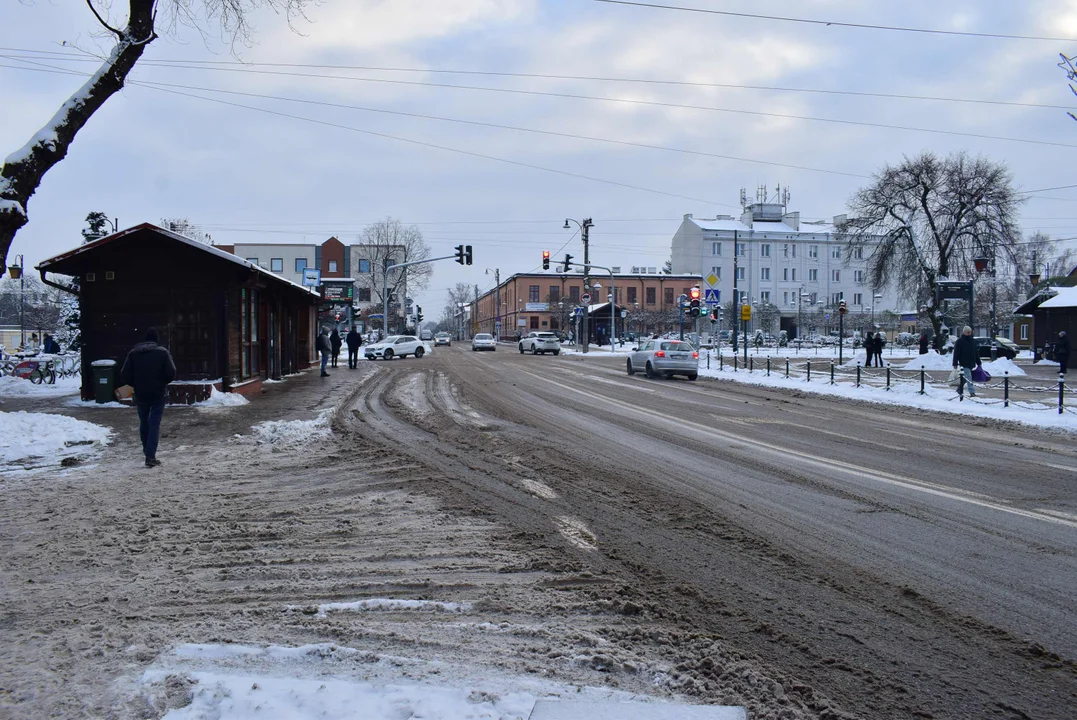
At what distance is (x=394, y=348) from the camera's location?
47.8 meters

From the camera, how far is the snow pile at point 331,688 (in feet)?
11.5

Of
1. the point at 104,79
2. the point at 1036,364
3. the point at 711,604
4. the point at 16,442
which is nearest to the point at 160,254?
the point at 104,79

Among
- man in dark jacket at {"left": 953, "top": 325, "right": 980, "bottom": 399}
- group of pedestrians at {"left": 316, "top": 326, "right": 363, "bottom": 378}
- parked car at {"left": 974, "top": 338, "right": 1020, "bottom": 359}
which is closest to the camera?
man in dark jacket at {"left": 953, "top": 325, "right": 980, "bottom": 399}

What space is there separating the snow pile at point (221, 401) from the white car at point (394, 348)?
92.1 ft

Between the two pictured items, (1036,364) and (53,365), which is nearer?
(53,365)

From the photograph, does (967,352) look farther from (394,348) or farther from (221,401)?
(394,348)

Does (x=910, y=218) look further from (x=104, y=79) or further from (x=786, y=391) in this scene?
(x=104, y=79)

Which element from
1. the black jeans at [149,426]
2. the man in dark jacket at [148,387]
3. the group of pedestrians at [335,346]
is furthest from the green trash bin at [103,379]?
the group of pedestrians at [335,346]

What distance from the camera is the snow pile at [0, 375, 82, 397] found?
20.3m

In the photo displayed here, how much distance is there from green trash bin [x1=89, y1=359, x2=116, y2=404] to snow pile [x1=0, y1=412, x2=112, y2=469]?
488 centimetres

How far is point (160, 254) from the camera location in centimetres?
1833

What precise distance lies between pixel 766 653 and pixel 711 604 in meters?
0.74

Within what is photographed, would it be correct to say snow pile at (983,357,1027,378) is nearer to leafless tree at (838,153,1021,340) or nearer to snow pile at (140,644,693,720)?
leafless tree at (838,153,1021,340)

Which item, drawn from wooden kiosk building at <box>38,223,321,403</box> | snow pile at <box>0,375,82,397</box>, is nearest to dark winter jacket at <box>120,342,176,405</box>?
wooden kiosk building at <box>38,223,321,403</box>
